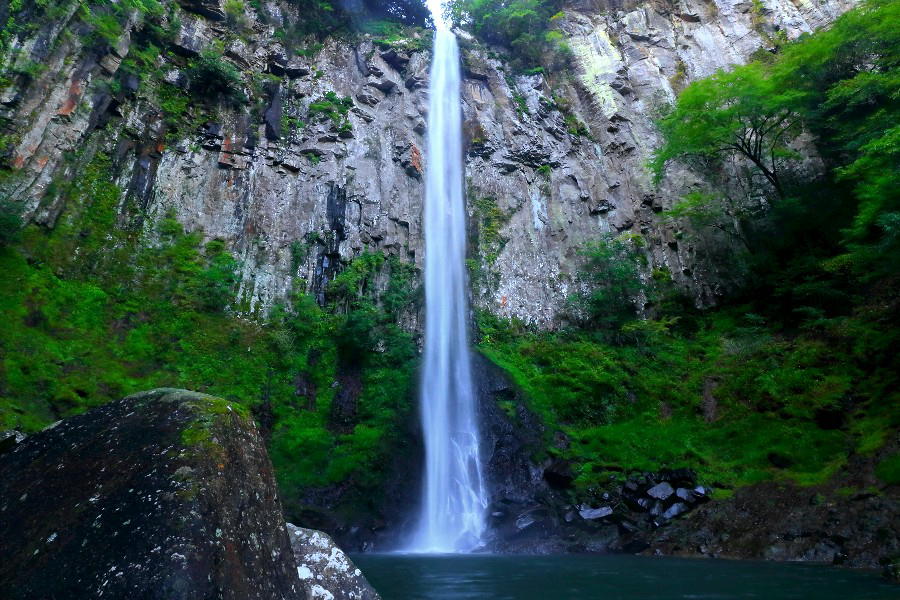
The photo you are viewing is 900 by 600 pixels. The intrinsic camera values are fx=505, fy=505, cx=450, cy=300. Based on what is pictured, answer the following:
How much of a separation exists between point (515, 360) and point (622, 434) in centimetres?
438

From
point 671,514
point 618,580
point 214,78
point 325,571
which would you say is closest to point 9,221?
point 214,78

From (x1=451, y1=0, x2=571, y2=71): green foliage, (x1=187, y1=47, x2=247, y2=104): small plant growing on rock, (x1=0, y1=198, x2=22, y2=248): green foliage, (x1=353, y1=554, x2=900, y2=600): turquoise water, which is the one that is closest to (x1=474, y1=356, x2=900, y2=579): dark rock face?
(x1=353, y1=554, x2=900, y2=600): turquoise water

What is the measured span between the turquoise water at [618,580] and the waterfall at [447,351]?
124 inches

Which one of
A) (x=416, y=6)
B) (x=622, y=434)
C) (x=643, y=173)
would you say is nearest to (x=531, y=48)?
(x=416, y=6)

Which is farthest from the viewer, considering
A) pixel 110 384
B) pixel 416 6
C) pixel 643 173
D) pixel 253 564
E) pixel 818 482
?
pixel 416 6

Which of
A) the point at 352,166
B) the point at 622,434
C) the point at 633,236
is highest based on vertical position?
the point at 352,166

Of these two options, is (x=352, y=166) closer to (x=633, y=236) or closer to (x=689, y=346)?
(x=633, y=236)

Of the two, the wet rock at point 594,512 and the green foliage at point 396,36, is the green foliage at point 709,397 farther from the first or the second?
the green foliage at point 396,36

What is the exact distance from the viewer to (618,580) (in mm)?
6801

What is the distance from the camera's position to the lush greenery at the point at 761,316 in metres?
11.4

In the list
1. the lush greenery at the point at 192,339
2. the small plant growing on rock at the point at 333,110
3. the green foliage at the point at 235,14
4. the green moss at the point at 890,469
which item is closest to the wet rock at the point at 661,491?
the green moss at the point at 890,469

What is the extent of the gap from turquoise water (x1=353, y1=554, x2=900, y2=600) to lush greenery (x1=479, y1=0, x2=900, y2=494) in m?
3.07

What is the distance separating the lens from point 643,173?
21.0m

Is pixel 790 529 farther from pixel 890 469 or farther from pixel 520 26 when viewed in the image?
pixel 520 26
